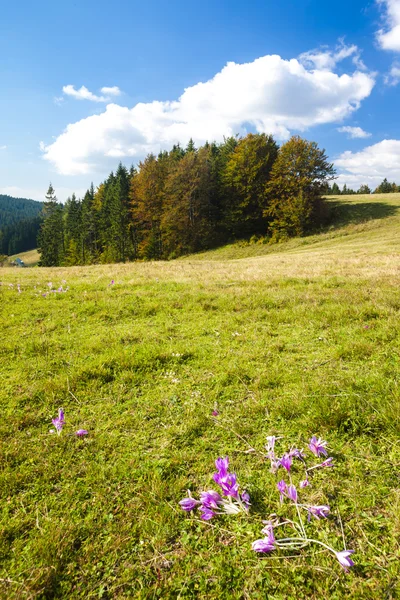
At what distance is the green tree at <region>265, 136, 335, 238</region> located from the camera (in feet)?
130

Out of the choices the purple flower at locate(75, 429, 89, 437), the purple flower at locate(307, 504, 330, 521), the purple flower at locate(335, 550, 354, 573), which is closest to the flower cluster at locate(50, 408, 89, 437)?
the purple flower at locate(75, 429, 89, 437)

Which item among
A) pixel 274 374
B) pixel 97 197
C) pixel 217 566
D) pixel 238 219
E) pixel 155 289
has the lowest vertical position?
pixel 217 566

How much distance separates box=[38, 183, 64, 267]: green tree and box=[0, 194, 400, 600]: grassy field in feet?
246

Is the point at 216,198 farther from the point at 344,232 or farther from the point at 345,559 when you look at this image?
the point at 345,559

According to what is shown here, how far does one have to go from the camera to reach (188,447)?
299 centimetres

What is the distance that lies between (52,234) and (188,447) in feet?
269

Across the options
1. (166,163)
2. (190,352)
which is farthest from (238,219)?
(190,352)

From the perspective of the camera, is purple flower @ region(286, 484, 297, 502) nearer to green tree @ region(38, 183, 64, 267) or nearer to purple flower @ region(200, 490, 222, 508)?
purple flower @ region(200, 490, 222, 508)

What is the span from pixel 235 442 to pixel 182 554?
3.81 feet

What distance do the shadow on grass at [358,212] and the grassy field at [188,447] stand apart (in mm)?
38933

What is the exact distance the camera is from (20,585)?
1.83 meters

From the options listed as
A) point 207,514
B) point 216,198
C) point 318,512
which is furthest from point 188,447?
point 216,198

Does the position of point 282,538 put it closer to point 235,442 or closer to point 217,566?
point 217,566

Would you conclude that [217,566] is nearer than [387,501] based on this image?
Yes
